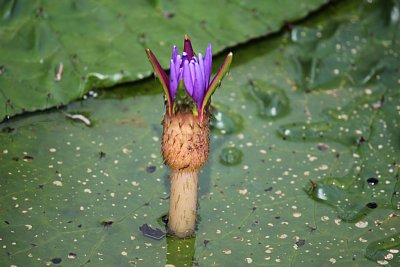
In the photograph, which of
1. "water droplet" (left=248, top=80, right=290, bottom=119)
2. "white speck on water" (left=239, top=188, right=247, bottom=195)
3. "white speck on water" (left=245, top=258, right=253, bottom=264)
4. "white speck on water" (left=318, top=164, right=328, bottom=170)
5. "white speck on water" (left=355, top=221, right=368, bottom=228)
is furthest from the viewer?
"water droplet" (left=248, top=80, right=290, bottom=119)

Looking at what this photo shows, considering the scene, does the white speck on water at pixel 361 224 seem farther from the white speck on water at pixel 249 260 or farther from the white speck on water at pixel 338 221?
Answer: the white speck on water at pixel 249 260

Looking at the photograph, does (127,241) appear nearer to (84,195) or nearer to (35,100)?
(84,195)

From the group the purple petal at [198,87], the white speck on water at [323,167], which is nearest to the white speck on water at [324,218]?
the white speck on water at [323,167]

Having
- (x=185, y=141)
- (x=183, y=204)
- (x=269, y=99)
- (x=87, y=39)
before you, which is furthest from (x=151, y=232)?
(x=87, y=39)

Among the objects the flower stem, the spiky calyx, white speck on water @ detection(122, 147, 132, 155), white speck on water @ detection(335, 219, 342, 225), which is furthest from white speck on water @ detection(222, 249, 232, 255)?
white speck on water @ detection(122, 147, 132, 155)

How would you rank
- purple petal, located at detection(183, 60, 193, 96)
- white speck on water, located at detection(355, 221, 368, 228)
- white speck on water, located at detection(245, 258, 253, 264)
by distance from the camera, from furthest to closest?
white speck on water, located at detection(355, 221, 368, 228) → white speck on water, located at detection(245, 258, 253, 264) → purple petal, located at detection(183, 60, 193, 96)

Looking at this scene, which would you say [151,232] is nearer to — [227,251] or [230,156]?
[227,251]

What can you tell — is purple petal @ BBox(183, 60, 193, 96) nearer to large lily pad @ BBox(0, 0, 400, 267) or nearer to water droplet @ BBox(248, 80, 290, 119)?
large lily pad @ BBox(0, 0, 400, 267)

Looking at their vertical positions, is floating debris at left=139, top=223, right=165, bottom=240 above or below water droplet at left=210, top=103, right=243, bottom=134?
below
